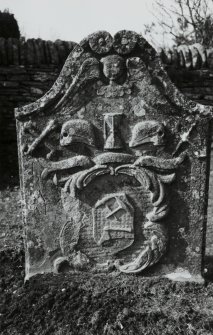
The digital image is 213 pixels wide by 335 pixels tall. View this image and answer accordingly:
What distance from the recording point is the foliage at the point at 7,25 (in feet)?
32.3

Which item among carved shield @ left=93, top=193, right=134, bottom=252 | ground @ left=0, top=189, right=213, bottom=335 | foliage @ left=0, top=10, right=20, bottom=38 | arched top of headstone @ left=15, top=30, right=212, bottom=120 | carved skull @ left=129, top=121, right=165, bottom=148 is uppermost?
foliage @ left=0, top=10, right=20, bottom=38

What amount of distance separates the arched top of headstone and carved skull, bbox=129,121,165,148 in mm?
222

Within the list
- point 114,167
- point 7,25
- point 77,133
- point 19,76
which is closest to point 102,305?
point 114,167

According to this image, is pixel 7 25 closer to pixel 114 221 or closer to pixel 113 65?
pixel 113 65

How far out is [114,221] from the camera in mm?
3117

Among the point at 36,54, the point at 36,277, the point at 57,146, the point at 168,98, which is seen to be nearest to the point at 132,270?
the point at 36,277

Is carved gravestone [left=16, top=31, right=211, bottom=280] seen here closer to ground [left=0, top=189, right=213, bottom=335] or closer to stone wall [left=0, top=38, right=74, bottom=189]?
ground [left=0, top=189, right=213, bottom=335]

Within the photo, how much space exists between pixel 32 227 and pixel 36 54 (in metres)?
4.93

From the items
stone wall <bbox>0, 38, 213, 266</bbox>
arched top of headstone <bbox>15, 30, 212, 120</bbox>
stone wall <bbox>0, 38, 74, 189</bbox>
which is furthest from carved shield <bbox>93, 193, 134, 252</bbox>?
stone wall <bbox>0, 38, 74, 189</bbox>

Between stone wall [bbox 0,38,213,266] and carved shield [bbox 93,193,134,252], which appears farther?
stone wall [bbox 0,38,213,266]

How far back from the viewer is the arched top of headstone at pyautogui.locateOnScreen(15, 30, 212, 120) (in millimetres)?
2779

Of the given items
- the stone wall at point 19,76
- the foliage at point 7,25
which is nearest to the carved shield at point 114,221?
the stone wall at point 19,76

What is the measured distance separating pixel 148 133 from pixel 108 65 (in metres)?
0.58

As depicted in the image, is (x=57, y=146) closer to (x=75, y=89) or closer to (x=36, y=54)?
(x=75, y=89)
